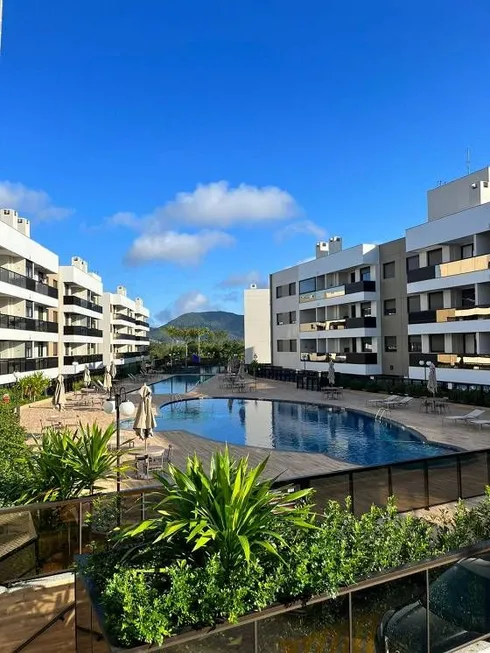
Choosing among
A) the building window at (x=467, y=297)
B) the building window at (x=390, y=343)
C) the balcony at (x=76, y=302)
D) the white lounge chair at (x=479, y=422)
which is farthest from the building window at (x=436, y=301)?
the balcony at (x=76, y=302)

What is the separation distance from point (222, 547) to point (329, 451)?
13.7m

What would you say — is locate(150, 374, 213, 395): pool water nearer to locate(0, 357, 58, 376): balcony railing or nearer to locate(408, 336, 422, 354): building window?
locate(0, 357, 58, 376): balcony railing

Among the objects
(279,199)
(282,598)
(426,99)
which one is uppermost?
(279,199)

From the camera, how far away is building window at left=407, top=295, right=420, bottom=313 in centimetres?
2911

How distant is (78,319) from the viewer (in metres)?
44.2

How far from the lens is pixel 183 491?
3816mm

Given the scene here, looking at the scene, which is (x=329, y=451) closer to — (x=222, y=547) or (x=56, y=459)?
(x=56, y=459)

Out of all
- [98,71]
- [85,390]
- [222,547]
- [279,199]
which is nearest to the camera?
[222,547]

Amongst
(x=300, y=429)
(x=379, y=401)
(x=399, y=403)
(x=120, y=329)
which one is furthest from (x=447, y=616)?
(x=120, y=329)

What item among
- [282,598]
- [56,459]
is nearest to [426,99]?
[56,459]

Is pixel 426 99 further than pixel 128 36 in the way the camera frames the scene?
Yes

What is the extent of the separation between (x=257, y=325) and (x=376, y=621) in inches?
2023

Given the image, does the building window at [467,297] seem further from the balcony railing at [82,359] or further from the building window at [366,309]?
the balcony railing at [82,359]

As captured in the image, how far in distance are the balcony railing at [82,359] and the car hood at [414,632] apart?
39.3 m
